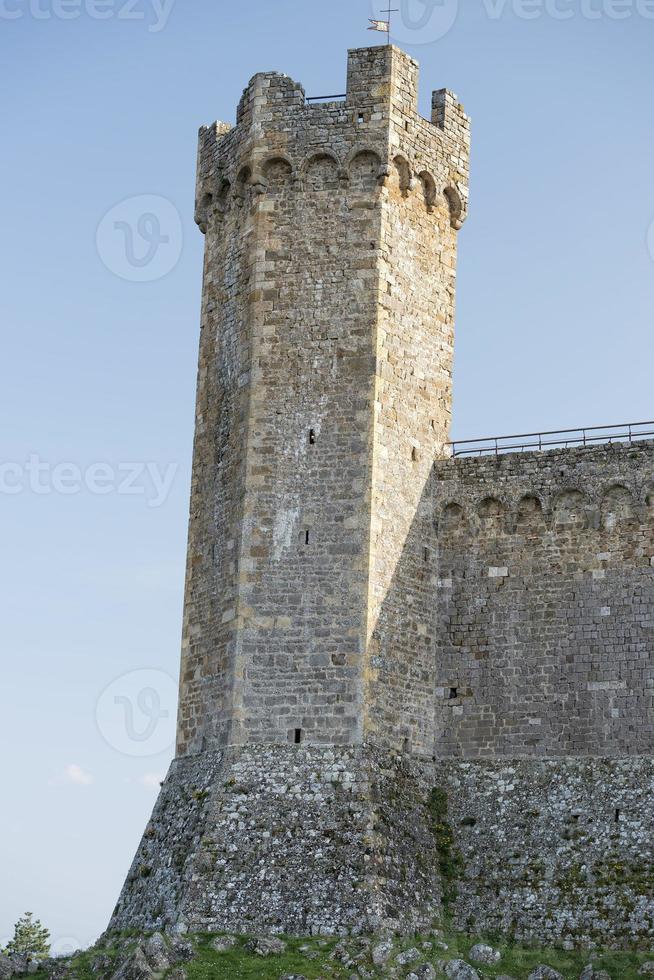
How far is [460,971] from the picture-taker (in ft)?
71.1

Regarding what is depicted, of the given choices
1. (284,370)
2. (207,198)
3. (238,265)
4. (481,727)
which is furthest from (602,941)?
(207,198)

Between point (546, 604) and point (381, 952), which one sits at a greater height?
point (546, 604)

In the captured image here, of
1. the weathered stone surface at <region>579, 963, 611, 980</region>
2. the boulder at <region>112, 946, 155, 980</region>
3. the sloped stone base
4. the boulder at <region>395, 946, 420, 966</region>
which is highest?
the sloped stone base

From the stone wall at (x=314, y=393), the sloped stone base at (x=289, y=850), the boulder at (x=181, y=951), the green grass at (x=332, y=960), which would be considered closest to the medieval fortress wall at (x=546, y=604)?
the stone wall at (x=314, y=393)

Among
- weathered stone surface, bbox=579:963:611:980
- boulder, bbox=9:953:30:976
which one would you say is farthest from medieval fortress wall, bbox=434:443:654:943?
boulder, bbox=9:953:30:976

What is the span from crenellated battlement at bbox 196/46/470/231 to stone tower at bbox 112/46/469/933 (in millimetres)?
39

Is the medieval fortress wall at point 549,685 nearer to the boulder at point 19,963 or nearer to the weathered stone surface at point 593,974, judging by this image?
the weathered stone surface at point 593,974

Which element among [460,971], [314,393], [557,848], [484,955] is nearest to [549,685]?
[557,848]

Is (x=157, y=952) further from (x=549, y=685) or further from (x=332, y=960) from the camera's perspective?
(x=549, y=685)

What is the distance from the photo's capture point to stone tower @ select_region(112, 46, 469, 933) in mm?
23344

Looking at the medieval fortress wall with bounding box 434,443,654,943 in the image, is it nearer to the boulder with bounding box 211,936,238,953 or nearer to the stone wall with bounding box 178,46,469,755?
the stone wall with bounding box 178,46,469,755

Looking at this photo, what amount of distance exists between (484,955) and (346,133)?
13920mm

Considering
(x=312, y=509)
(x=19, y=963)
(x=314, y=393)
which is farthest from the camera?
(x=314, y=393)

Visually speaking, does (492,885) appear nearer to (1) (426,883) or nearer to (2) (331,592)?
(1) (426,883)
